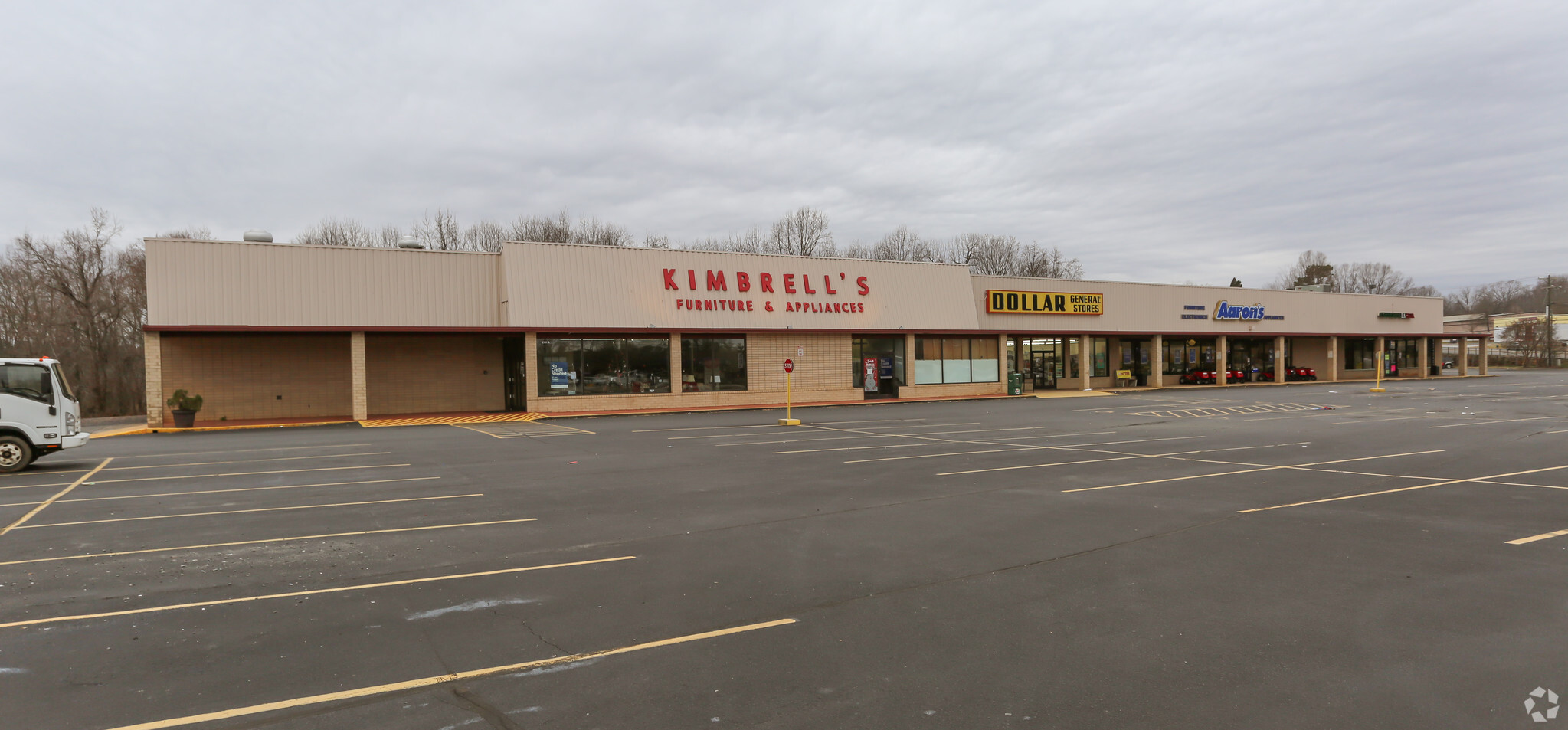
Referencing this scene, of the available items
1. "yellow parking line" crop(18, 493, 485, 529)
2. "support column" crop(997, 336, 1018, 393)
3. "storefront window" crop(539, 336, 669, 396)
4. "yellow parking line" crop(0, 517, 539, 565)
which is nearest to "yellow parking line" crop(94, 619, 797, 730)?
"yellow parking line" crop(0, 517, 539, 565)

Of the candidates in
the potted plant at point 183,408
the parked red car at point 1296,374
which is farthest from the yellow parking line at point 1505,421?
the potted plant at point 183,408

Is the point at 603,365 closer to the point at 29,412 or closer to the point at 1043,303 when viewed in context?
the point at 29,412

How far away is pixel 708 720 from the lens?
430 cm

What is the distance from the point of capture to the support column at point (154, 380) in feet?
81.9

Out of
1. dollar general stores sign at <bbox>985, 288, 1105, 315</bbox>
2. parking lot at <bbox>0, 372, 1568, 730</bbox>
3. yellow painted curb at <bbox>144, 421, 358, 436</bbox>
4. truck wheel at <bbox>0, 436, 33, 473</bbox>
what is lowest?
parking lot at <bbox>0, 372, 1568, 730</bbox>

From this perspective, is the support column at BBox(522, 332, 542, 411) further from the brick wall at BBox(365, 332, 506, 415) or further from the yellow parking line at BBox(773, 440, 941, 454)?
the yellow parking line at BBox(773, 440, 941, 454)

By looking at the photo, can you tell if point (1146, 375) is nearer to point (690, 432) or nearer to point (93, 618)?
point (690, 432)

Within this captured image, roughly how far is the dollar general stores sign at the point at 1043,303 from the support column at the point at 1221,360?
1078 cm

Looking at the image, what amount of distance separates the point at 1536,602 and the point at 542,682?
791 cm

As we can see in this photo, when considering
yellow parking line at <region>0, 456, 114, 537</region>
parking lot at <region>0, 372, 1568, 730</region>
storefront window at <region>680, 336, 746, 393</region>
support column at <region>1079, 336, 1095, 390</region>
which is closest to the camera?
parking lot at <region>0, 372, 1568, 730</region>

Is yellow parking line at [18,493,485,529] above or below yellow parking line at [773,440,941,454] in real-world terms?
above

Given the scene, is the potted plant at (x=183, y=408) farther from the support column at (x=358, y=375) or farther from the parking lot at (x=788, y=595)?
the parking lot at (x=788, y=595)

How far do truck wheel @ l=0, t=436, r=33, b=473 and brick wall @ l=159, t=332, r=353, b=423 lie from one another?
12.3 meters

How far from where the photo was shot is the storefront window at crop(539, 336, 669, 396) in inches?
1185
